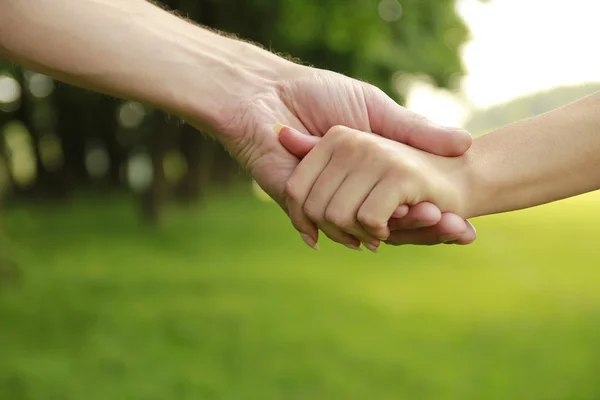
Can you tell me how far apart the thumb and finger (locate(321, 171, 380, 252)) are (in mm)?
357

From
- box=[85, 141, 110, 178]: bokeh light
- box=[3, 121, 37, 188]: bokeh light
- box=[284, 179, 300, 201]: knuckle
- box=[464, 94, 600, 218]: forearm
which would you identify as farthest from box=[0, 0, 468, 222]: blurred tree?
box=[464, 94, 600, 218]: forearm

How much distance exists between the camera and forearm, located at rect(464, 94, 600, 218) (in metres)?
3.00

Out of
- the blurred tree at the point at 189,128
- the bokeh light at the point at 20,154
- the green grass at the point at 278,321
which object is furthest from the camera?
the bokeh light at the point at 20,154

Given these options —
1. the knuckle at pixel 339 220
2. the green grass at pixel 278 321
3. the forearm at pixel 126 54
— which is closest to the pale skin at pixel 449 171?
the knuckle at pixel 339 220

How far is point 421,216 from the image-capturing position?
2.82 meters

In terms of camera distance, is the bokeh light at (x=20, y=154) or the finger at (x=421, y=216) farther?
the bokeh light at (x=20, y=154)

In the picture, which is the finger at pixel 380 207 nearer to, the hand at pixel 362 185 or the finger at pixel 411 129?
the hand at pixel 362 185

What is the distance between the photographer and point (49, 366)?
714 cm

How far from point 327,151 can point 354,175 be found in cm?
16

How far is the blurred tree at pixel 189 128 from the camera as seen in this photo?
35.8ft

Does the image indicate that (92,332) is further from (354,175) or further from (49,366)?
(354,175)

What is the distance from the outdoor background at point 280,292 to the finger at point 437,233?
24.5 inches

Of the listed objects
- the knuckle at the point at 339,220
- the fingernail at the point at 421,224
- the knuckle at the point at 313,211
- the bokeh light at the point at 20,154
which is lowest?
the bokeh light at the point at 20,154

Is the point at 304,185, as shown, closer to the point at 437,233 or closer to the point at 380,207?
the point at 380,207
